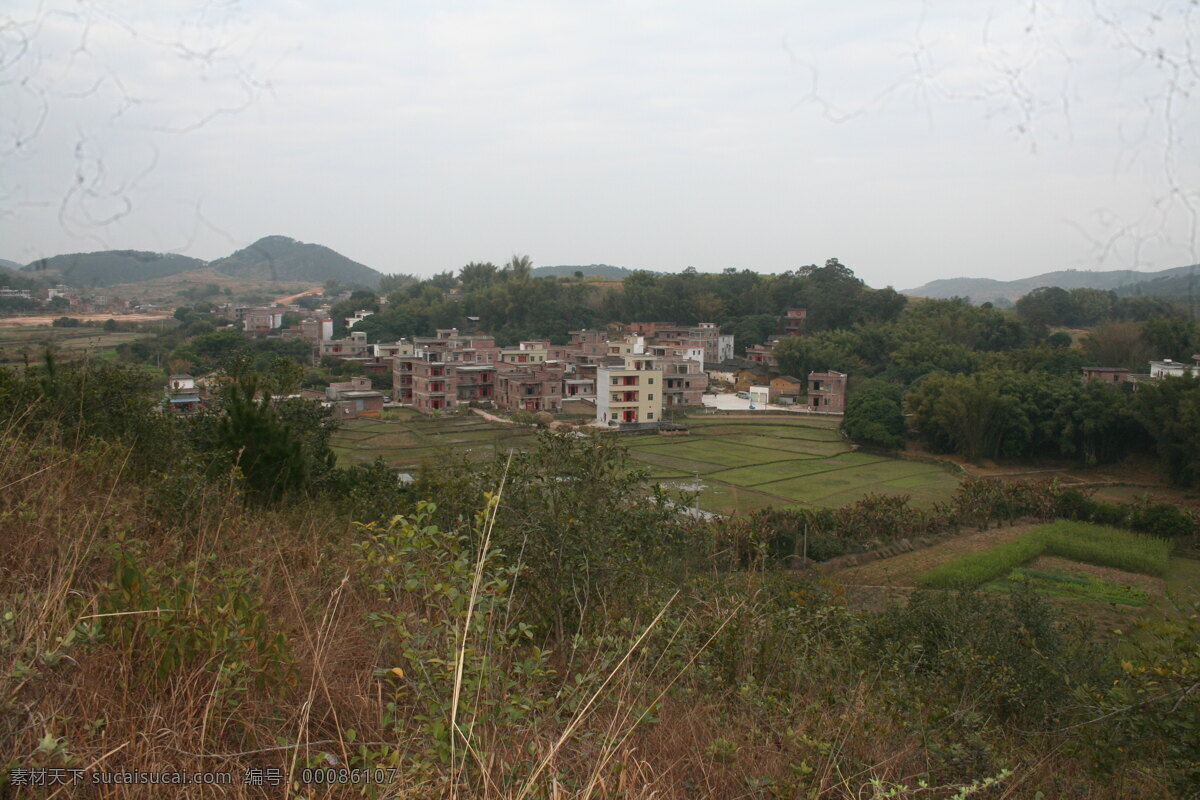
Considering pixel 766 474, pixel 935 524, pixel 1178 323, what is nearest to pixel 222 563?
pixel 935 524

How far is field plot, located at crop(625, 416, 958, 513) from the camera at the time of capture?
13.1 meters

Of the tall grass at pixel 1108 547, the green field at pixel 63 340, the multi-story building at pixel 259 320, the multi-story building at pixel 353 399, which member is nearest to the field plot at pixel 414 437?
the multi-story building at pixel 353 399

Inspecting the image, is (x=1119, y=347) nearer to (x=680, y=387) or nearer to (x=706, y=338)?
(x=680, y=387)

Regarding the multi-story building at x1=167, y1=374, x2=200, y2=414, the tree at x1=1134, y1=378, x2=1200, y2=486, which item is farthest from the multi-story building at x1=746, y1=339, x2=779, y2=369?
the multi-story building at x1=167, y1=374, x2=200, y2=414

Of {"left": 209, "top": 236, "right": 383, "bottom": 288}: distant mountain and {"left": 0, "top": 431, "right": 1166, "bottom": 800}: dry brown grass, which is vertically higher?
{"left": 209, "top": 236, "right": 383, "bottom": 288}: distant mountain

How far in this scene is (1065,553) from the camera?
10578 mm

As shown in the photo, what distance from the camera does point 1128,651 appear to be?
6633 mm

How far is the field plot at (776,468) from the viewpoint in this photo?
1309 cm

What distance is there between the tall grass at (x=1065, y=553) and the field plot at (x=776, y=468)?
205 cm

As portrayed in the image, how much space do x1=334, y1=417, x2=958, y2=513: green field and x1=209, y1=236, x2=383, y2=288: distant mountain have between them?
83.4 ft

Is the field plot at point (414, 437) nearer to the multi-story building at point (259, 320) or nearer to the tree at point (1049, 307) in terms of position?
the multi-story building at point (259, 320)

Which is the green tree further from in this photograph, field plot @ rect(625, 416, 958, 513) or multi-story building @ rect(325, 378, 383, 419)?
multi-story building @ rect(325, 378, 383, 419)

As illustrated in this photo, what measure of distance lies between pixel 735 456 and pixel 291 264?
4464 cm

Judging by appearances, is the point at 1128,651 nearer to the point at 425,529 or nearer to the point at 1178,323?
the point at 425,529
